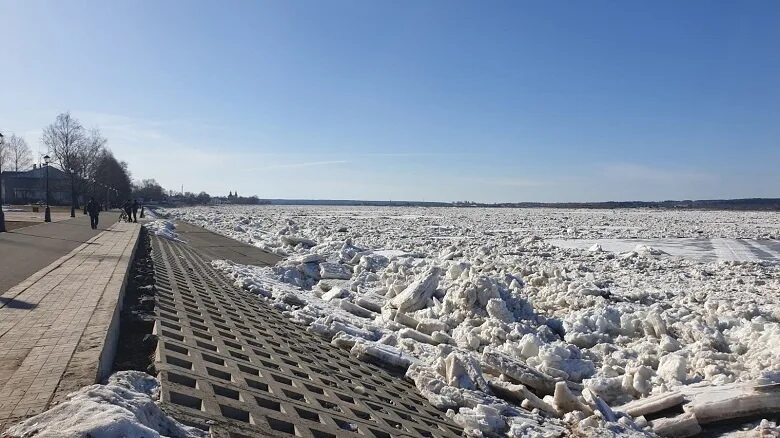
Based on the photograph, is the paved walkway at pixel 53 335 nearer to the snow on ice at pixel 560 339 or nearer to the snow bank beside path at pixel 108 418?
the snow bank beside path at pixel 108 418

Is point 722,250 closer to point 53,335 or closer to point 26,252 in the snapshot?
point 53,335

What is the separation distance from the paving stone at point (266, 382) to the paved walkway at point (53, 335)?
0.62m

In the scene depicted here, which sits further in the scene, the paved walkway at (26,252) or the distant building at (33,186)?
the distant building at (33,186)

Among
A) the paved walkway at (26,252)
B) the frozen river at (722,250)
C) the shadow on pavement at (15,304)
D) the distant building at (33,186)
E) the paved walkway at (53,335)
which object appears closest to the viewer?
the paved walkway at (53,335)

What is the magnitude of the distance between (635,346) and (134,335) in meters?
7.70

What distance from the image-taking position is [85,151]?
55.6 meters

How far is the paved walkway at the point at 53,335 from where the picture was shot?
3.78 meters

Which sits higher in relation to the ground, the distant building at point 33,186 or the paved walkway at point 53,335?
the distant building at point 33,186

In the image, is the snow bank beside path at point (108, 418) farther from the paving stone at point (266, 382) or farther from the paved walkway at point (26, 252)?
the paved walkway at point (26, 252)

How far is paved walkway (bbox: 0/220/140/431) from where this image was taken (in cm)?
378

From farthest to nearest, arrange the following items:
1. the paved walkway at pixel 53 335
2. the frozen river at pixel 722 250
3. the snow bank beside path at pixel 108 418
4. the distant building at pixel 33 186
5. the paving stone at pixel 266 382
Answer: the distant building at pixel 33 186 < the frozen river at pixel 722 250 < the paving stone at pixel 266 382 < the paved walkway at pixel 53 335 < the snow bank beside path at pixel 108 418

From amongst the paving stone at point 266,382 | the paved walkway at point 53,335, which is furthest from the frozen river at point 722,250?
the paved walkway at point 53,335

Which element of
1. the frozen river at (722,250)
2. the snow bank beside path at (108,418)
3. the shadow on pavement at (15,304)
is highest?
the shadow on pavement at (15,304)

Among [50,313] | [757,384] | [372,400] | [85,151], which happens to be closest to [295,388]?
[372,400]
